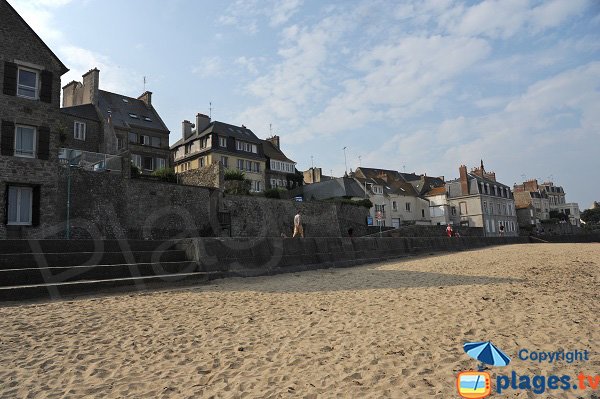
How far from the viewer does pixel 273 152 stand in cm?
5341

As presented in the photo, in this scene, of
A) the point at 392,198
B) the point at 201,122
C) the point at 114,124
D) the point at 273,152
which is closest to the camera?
the point at 114,124

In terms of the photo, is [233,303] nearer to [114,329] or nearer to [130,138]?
[114,329]

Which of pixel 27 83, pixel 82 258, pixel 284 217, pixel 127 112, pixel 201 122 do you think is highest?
pixel 201 122

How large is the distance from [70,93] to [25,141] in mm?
27286

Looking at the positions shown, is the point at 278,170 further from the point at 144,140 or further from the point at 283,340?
the point at 283,340

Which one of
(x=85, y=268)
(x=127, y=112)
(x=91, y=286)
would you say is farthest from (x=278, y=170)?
(x=91, y=286)

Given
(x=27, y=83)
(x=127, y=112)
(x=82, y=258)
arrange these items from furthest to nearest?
(x=127, y=112) → (x=27, y=83) → (x=82, y=258)

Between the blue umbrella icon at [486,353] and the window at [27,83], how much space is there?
19.1m

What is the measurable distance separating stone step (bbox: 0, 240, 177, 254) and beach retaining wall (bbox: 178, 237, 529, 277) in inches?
36.2

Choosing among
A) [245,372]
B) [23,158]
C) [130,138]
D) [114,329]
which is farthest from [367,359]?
[130,138]

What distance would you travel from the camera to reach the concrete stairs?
8070mm

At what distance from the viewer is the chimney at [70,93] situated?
39688 millimetres

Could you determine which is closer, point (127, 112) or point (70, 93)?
point (70, 93)

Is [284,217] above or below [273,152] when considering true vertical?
below
